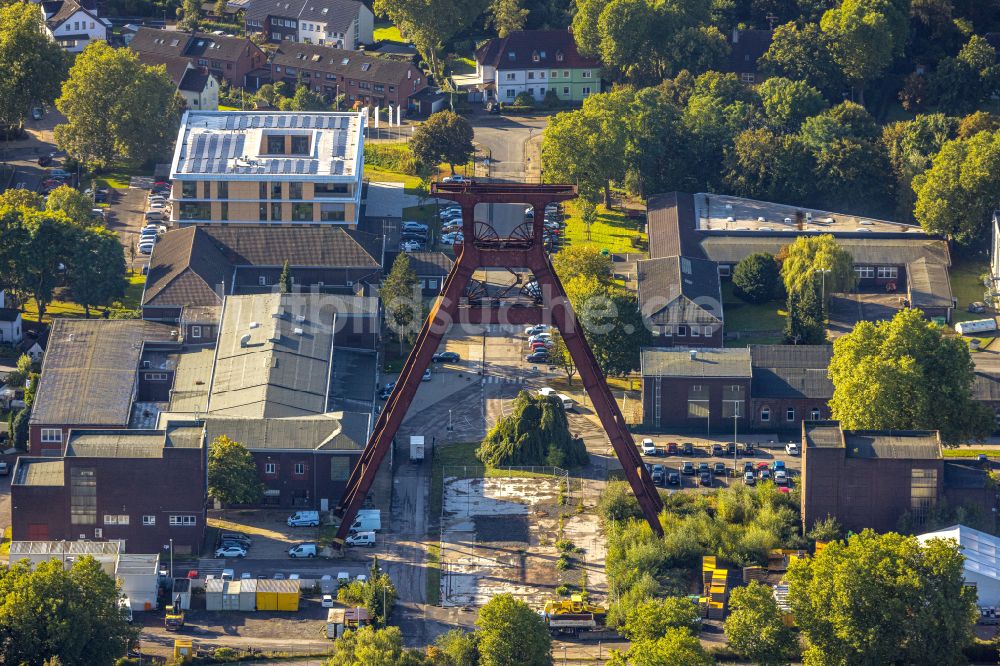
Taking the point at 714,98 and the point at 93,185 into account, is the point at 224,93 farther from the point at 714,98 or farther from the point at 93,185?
the point at 714,98

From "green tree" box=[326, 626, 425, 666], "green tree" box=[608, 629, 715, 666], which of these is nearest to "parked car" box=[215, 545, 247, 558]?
"green tree" box=[326, 626, 425, 666]

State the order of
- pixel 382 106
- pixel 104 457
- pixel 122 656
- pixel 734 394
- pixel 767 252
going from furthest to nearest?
pixel 382 106, pixel 767 252, pixel 734 394, pixel 104 457, pixel 122 656

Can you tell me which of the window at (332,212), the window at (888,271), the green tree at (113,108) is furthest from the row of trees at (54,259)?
the window at (888,271)

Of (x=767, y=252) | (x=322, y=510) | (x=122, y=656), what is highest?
(x=767, y=252)

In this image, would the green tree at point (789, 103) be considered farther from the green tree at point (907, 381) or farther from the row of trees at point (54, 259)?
the row of trees at point (54, 259)

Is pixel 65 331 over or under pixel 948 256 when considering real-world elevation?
under

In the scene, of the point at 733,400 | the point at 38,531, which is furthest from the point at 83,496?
the point at 733,400

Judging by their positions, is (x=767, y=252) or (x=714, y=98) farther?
(x=714, y=98)

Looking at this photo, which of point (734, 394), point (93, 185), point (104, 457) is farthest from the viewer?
point (93, 185)

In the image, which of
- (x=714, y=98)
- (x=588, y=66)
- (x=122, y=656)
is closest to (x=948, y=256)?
(x=714, y=98)
